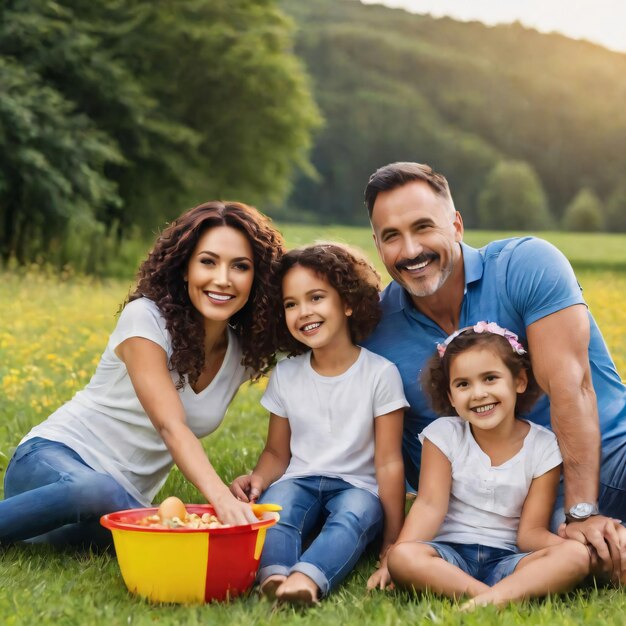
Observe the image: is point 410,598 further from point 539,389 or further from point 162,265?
point 162,265

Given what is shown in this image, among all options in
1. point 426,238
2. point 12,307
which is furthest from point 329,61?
point 426,238

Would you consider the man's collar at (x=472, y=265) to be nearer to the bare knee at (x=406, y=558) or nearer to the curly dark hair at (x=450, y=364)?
the curly dark hair at (x=450, y=364)

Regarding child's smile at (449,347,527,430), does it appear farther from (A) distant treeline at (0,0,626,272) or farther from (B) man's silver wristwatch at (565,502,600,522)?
(A) distant treeline at (0,0,626,272)

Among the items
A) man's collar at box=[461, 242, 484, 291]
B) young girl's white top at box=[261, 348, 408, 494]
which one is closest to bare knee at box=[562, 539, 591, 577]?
young girl's white top at box=[261, 348, 408, 494]

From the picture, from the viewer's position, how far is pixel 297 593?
2895 millimetres

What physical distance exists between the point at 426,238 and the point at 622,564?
1.33 metres

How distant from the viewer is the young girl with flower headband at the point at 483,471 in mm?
3098

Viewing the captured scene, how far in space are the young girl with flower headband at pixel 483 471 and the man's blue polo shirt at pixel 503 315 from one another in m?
0.18

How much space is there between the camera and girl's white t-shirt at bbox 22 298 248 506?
3486 millimetres

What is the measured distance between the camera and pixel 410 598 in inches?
117

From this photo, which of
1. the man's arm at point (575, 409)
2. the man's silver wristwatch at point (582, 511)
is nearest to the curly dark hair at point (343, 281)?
the man's arm at point (575, 409)

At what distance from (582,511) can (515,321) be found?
2.48ft

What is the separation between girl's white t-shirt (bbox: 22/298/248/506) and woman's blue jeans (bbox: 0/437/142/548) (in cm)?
7

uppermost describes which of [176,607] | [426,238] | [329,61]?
[329,61]
